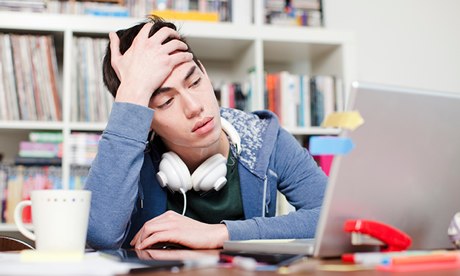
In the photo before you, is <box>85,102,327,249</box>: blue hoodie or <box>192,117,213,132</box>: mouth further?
<box>192,117,213,132</box>: mouth

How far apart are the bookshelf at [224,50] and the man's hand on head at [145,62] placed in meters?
0.89

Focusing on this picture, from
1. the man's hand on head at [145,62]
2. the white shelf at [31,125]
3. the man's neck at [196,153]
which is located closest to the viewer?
the man's hand on head at [145,62]

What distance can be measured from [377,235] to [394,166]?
0.09m

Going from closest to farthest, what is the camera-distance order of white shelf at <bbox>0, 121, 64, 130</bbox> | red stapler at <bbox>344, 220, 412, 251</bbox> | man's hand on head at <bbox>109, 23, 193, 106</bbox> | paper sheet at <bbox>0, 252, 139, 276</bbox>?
1. paper sheet at <bbox>0, 252, 139, 276</bbox>
2. red stapler at <bbox>344, 220, 412, 251</bbox>
3. man's hand on head at <bbox>109, 23, 193, 106</bbox>
4. white shelf at <bbox>0, 121, 64, 130</bbox>

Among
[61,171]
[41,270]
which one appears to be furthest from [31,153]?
[41,270]

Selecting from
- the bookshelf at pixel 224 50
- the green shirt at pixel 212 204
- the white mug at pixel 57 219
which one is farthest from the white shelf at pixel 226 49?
the white mug at pixel 57 219

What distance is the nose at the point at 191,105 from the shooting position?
114cm

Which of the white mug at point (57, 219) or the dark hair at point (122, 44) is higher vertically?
the dark hair at point (122, 44)

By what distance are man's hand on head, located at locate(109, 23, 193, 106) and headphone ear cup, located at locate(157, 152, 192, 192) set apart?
0.49 ft

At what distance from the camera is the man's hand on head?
3.60 feet

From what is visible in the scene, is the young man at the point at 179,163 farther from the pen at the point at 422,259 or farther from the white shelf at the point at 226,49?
the white shelf at the point at 226,49

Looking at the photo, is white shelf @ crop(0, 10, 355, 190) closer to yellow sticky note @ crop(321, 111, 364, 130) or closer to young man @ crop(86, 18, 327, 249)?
young man @ crop(86, 18, 327, 249)

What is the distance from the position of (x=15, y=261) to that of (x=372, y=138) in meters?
0.43

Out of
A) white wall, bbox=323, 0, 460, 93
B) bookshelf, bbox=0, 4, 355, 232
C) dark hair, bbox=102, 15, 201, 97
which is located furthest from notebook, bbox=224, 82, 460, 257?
white wall, bbox=323, 0, 460, 93
